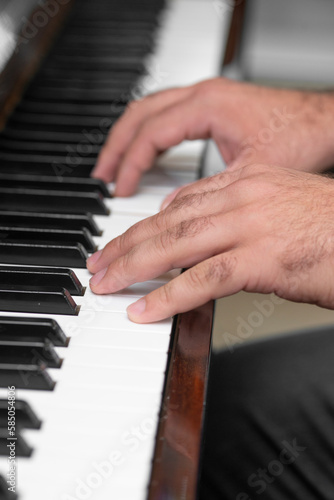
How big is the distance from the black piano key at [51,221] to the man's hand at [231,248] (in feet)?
0.41

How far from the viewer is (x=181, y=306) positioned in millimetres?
848

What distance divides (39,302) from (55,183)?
374mm

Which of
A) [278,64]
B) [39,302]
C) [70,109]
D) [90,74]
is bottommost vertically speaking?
[39,302]

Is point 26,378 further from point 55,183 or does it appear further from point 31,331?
point 55,183

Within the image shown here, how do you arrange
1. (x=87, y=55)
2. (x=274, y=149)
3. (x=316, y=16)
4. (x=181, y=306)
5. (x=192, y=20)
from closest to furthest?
(x=181, y=306) < (x=274, y=149) < (x=87, y=55) < (x=192, y=20) < (x=316, y=16)

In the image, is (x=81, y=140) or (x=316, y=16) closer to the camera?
(x=81, y=140)

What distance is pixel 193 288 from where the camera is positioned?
846mm

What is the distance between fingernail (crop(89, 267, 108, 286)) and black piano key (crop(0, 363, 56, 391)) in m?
0.20

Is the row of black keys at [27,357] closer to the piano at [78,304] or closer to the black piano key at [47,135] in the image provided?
the piano at [78,304]

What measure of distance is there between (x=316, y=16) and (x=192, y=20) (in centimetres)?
78

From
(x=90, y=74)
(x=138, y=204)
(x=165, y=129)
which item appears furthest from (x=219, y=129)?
(x=90, y=74)

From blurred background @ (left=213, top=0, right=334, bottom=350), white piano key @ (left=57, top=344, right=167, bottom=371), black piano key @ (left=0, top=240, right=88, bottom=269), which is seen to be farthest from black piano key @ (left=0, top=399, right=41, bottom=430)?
blurred background @ (left=213, top=0, right=334, bottom=350)

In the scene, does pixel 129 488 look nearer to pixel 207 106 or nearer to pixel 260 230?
pixel 260 230

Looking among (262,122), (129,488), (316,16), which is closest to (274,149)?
(262,122)
